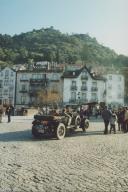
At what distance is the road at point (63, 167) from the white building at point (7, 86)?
7581 cm

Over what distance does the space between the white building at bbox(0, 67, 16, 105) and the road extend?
75810 millimetres

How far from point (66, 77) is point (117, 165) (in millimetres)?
76686

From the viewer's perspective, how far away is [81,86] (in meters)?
87.7

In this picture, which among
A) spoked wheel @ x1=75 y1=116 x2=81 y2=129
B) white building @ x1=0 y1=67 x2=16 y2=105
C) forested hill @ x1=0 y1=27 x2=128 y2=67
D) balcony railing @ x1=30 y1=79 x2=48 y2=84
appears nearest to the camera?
spoked wheel @ x1=75 y1=116 x2=81 y2=129

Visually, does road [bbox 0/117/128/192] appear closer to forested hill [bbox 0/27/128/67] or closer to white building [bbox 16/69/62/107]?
white building [bbox 16/69/62/107]

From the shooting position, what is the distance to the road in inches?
322

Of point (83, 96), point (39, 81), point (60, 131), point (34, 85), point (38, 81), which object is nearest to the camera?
point (60, 131)

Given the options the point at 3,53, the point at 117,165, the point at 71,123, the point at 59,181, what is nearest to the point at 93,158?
the point at 117,165

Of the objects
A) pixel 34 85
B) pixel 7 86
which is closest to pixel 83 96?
pixel 34 85

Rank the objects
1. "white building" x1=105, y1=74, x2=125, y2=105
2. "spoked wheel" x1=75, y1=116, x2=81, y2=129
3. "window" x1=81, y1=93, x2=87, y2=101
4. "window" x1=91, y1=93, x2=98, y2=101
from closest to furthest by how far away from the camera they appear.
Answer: "spoked wheel" x1=75, y1=116, x2=81, y2=129
"window" x1=81, y1=93, x2=87, y2=101
"window" x1=91, y1=93, x2=98, y2=101
"white building" x1=105, y1=74, x2=125, y2=105

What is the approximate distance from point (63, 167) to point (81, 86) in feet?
255

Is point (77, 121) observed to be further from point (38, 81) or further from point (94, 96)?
point (38, 81)

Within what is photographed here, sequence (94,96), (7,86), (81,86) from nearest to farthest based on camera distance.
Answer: (81,86), (94,96), (7,86)

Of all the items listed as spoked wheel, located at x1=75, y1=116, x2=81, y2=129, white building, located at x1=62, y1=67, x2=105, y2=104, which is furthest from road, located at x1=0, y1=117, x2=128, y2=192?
white building, located at x1=62, y1=67, x2=105, y2=104
